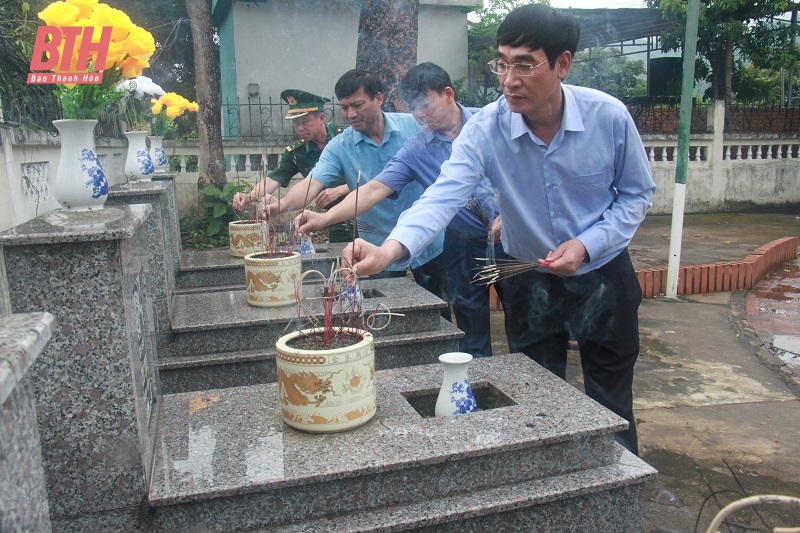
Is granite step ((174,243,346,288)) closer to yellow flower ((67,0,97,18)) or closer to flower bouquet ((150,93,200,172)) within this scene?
flower bouquet ((150,93,200,172))

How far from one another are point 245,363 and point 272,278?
0.51 metres

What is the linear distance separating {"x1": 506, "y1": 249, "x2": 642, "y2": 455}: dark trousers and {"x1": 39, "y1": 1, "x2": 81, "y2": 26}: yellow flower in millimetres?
2047

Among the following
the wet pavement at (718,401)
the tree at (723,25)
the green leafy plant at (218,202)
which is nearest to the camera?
the wet pavement at (718,401)

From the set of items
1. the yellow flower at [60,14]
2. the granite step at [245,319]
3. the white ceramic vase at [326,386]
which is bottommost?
the granite step at [245,319]

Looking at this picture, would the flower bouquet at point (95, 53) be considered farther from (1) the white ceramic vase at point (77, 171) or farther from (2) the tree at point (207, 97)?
(2) the tree at point (207, 97)

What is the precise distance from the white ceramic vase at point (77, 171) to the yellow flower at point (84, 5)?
36 cm

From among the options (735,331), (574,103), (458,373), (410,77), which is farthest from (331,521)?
(735,331)

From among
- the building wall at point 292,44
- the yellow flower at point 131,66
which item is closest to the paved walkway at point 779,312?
the yellow flower at point 131,66

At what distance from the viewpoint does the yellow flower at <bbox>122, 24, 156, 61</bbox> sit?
7.85 ft

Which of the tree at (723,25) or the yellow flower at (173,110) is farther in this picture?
the tree at (723,25)

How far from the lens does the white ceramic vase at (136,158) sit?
474 cm

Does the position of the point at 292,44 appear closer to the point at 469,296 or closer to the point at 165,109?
the point at 165,109

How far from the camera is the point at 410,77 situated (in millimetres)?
4090

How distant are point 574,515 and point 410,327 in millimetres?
1852
